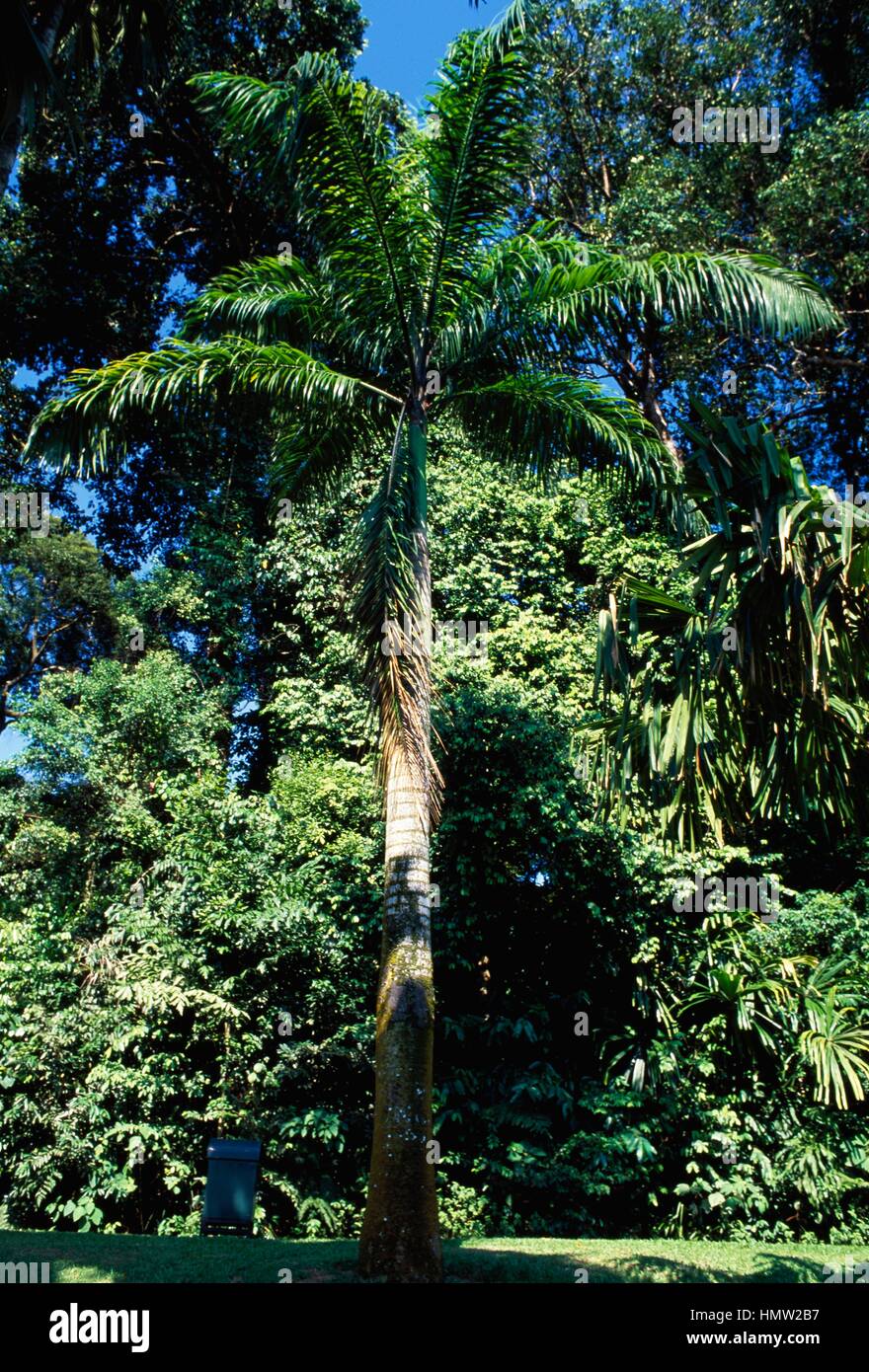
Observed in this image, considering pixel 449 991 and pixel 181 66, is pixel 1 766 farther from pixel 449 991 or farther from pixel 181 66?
pixel 181 66

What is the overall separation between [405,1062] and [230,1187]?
140 inches

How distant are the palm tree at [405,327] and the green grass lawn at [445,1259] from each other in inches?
97.7

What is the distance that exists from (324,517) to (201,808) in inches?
269

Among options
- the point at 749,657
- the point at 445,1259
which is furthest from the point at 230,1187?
the point at 749,657

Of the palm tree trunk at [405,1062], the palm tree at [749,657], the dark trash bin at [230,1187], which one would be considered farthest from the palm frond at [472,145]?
the dark trash bin at [230,1187]

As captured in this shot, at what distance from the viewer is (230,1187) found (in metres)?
9.11

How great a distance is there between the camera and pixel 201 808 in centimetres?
1397

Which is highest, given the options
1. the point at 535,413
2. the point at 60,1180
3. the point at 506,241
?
the point at 506,241

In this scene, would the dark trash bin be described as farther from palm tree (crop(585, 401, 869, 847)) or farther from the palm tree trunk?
palm tree (crop(585, 401, 869, 847))

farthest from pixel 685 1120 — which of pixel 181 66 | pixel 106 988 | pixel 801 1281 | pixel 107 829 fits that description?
pixel 181 66

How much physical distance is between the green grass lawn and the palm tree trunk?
0.45 meters

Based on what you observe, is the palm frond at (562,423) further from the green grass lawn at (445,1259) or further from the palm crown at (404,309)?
the green grass lawn at (445,1259)

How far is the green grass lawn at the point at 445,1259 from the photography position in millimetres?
6852

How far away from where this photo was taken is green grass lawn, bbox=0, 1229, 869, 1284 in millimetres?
6852
